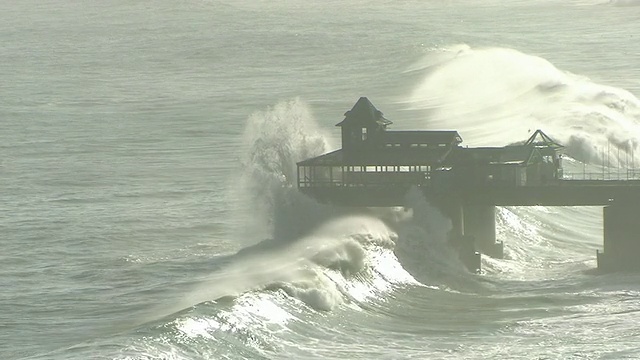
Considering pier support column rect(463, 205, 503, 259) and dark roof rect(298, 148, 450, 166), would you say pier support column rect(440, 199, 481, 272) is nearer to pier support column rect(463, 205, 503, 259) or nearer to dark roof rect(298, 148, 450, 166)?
dark roof rect(298, 148, 450, 166)

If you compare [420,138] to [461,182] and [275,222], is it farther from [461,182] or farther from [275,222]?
[275,222]

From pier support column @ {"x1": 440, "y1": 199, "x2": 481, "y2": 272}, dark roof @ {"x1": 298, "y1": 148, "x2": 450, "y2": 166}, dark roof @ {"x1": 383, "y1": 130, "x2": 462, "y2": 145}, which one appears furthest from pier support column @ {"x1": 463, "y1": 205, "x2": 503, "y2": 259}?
dark roof @ {"x1": 298, "y1": 148, "x2": 450, "y2": 166}

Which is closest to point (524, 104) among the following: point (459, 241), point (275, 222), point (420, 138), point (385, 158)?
point (420, 138)

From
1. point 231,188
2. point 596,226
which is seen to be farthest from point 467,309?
point 231,188

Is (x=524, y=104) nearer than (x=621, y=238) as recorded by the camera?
No

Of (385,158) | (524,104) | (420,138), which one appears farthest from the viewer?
(524,104)

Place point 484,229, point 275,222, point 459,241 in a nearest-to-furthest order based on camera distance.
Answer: point 459,241 < point 275,222 < point 484,229

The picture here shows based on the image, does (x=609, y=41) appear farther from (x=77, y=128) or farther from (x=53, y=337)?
(x=53, y=337)
